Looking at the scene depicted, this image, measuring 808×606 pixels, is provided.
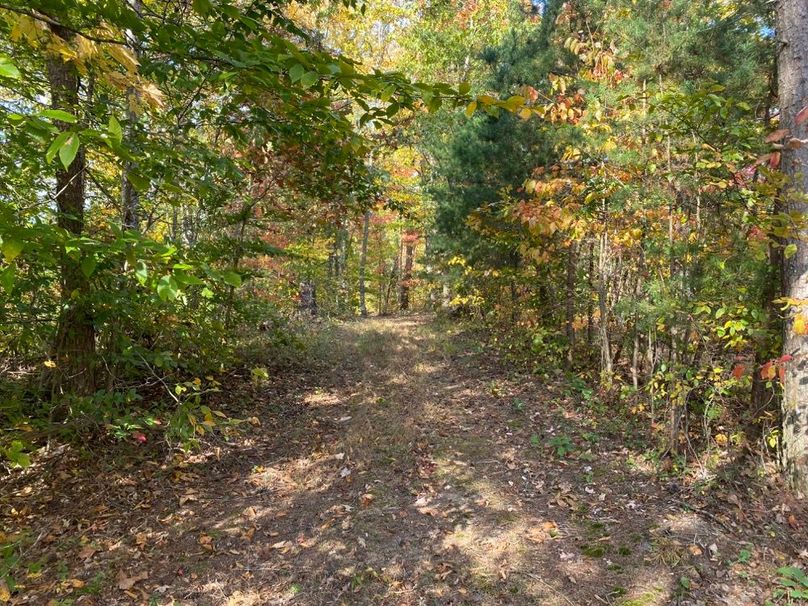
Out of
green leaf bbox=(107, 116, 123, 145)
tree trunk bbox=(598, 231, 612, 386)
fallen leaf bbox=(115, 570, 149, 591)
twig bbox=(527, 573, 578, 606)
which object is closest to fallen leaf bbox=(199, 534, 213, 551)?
fallen leaf bbox=(115, 570, 149, 591)

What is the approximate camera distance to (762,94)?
A: 5.53m

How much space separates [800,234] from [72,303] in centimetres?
656

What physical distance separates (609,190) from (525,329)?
436 centimetres

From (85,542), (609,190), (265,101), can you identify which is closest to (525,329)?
(609,190)

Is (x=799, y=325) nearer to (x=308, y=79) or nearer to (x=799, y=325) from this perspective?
(x=799, y=325)

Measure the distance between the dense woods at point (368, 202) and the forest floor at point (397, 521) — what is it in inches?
13.7

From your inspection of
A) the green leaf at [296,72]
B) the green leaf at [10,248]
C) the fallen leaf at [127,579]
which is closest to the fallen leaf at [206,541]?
the fallen leaf at [127,579]

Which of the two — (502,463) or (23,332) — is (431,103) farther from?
(502,463)

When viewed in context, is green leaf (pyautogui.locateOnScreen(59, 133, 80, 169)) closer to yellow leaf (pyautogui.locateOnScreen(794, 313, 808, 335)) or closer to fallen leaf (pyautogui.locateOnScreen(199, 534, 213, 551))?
fallen leaf (pyautogui.locateOnScreen(199, 534, 213, 551))

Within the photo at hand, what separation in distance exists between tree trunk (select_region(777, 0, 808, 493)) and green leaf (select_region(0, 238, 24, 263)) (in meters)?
5.43

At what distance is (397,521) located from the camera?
4617mm

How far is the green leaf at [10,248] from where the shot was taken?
1.72 m

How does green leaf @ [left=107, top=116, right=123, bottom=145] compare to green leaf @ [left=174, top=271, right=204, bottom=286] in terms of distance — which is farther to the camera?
green leaf @ [left=174, top=271, right=204, bottom=286]

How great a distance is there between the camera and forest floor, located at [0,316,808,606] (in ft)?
12.2
